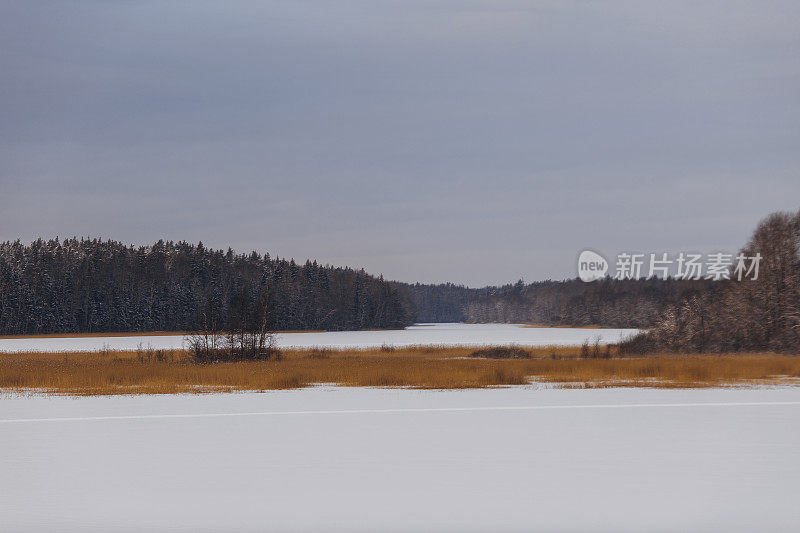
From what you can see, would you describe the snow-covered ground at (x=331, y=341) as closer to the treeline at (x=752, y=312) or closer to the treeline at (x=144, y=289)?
the treeline at (x=752, y=312)

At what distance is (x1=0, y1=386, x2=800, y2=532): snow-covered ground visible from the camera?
9695mm

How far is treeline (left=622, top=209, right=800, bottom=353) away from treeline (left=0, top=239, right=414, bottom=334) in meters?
67.4

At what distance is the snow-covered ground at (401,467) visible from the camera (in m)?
9.70

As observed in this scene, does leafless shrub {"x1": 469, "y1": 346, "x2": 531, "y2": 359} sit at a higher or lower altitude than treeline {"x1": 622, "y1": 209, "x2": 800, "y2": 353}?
lower

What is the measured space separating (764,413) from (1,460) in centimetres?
1638

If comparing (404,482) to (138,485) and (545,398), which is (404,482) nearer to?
(138,485)

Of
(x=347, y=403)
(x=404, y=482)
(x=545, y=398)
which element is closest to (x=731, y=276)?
(x=545, y=398)

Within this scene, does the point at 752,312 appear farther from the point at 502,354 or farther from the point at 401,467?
the point at 401,467

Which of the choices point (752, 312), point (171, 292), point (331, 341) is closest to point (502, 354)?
point (752, 312)

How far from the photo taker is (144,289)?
5231 inches

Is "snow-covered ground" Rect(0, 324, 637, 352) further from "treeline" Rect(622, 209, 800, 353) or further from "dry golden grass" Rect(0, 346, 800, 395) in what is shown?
"dry golden grass" Rect(0, 346, 800, 395)

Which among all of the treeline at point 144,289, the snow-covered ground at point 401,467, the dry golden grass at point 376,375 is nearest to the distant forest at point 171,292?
the treeline at point 144,289

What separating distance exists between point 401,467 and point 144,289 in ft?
414

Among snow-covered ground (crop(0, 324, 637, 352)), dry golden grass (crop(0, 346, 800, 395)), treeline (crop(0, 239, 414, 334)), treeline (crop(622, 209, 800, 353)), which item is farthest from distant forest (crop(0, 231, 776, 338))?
dry golden grass (crop(0, 346, 800, 395))
